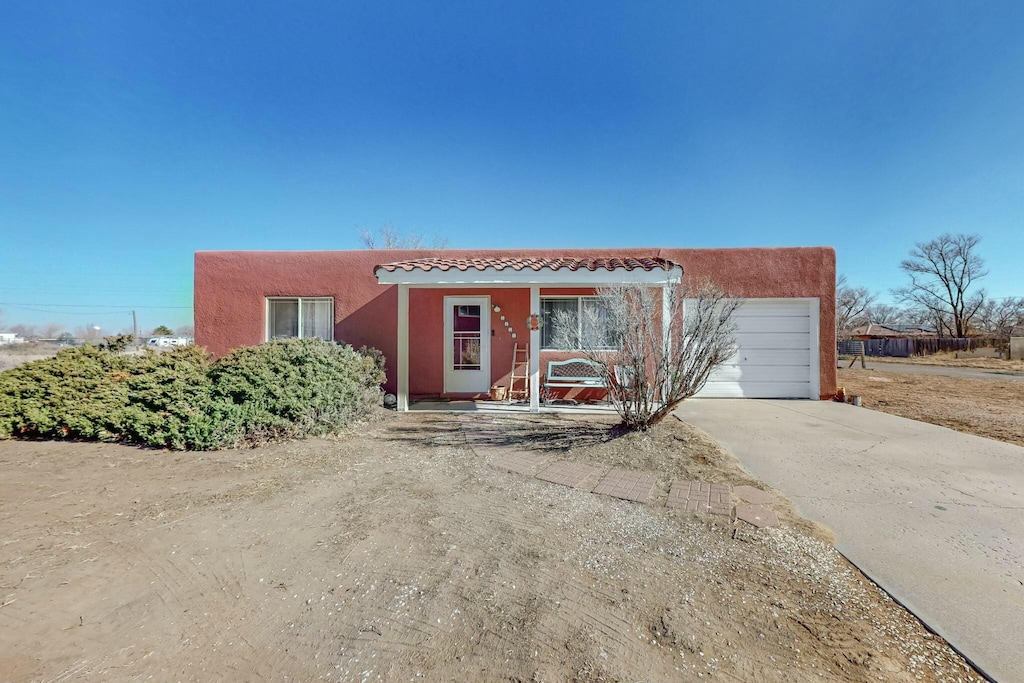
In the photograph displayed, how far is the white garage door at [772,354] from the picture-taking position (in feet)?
30.0

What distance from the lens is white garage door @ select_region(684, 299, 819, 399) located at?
9.15 meters

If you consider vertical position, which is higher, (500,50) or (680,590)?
(500,50)

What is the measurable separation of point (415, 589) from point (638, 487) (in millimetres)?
2447

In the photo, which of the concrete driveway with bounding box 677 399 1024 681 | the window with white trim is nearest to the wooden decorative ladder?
Answer: the concrete driveway with bounding box 677 399 1024 681

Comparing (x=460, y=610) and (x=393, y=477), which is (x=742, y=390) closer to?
(x=393, y=477)

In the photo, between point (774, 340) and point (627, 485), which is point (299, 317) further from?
point (774, 340)

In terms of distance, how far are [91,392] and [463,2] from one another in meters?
9.47

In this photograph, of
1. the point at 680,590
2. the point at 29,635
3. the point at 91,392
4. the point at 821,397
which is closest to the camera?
the point at 29,635

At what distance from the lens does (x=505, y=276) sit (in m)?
7.34

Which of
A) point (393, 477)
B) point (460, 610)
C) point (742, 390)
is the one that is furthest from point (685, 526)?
point (742, 390)

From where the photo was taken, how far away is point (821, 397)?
9055mm

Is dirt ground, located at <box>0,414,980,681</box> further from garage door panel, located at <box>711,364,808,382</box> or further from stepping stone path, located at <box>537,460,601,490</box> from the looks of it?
garage door panel, located at <box>711,364,808,382</box>

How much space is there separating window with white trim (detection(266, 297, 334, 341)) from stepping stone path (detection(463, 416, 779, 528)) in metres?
6.05

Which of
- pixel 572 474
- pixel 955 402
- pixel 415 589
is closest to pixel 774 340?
pixel 955 402
